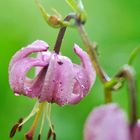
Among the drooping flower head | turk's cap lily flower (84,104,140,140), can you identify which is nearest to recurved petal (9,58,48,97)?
the drooping flower head

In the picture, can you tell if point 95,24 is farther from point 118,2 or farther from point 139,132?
point 139,132

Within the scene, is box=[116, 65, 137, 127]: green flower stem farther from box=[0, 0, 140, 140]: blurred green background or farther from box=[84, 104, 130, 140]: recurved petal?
box=[0, 0, 140, 140]: blurred green background

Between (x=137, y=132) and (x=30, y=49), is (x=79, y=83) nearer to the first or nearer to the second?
(x=30, y=49)

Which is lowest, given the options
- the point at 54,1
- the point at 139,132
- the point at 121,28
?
the point at 121,28

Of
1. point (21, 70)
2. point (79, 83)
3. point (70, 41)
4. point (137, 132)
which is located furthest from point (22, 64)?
point (70, 41)

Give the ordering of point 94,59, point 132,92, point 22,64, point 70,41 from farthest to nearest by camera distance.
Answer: point 70,41 < point 22,64 < point 94,59 < point 132,92

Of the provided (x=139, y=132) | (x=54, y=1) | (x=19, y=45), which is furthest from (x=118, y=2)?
(x=139, y=132)

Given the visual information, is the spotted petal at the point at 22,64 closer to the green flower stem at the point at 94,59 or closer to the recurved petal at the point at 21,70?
the recurved petal at the point at 21,70
